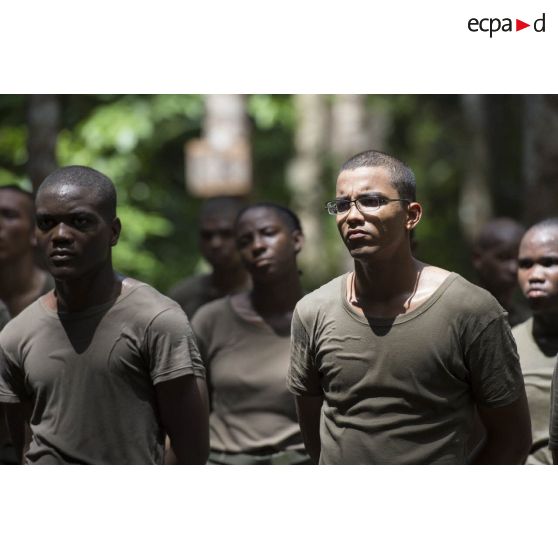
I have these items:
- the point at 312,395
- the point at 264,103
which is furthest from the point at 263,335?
the point at 264,103

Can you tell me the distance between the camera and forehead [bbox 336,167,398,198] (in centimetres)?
508

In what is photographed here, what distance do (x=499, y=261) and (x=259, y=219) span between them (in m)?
1.76

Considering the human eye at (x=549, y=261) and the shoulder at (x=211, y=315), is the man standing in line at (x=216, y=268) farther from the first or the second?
the human eye at (x=549, y=261)

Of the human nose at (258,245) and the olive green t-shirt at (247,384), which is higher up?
the human nose at (258,245)

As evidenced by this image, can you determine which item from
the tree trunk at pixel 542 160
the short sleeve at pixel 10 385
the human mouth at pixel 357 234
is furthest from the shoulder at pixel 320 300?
the tree trunk at pixel 542 160

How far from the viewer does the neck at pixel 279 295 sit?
273 inches

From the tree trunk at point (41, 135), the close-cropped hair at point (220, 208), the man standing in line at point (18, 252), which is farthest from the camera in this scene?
the tree trunk at point (41, 135)

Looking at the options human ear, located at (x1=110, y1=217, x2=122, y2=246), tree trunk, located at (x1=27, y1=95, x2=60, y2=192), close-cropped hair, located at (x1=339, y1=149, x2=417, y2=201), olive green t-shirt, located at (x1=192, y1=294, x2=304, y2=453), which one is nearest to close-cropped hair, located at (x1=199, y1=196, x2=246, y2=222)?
tree trunk, located at (x1=27, y1=95, x2=60, y2=192)

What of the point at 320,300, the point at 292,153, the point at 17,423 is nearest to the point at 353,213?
the point at 320,300

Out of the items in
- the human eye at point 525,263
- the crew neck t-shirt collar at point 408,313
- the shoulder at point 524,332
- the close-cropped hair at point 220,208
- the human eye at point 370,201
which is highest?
the close-cropped hair at point 220,208

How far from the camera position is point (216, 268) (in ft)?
28.5

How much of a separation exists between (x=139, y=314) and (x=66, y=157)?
8.48 metres

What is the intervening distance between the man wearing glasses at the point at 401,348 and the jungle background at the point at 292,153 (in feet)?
9.37

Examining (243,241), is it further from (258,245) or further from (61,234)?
(61,234)
